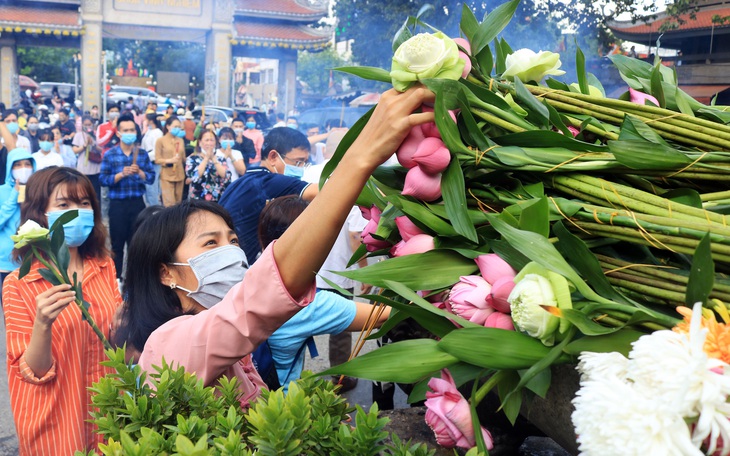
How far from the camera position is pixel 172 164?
8969mm

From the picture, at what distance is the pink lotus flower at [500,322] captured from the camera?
989 mm

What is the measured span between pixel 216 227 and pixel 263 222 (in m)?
1.45

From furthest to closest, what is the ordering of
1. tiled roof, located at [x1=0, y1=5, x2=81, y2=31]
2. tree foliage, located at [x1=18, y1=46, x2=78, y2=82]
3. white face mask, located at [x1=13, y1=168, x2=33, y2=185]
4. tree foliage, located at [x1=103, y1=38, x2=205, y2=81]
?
1. tree foliage, located at [x1=18, y1=46, x2=78, y2=82]
2. tree foliage, located at [x1=103, y1=38, x2=205, y2=81]
3. tiled roof, located at [x1=0, y1=5, x2=81, y2=31]
4. white face mask, located at [x1=13, y1=168, x2=33, y2=185]

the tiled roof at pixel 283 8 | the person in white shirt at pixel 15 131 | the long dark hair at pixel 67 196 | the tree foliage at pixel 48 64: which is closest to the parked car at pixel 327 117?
the person in white shirt at pixel 15 131

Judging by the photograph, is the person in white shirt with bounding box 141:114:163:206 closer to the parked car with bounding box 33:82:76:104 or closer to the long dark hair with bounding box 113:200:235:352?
the long dark hair with bounding box 113:200:235:352

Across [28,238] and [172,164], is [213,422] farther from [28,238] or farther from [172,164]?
[172,164]

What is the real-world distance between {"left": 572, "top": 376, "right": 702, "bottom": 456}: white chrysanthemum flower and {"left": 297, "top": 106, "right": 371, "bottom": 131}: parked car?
14.6 metres

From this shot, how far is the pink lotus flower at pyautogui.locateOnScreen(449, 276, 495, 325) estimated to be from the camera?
102 cm

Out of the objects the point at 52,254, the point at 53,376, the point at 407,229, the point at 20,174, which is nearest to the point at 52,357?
the point at 53,376

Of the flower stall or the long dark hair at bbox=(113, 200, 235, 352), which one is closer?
the flower stall

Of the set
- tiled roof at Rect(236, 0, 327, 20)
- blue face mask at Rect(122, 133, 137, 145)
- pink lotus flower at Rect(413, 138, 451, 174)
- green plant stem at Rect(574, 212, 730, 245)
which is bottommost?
blue face mask at Rect(122, 133, 137, 145)

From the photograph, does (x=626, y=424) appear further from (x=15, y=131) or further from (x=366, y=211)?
(x=15, y=131)

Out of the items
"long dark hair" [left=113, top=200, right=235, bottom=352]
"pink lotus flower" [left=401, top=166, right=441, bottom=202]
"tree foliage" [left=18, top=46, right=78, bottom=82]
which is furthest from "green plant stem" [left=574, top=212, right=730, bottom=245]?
"tree foliage" [left=18, top=46, right=78, bottom=82]

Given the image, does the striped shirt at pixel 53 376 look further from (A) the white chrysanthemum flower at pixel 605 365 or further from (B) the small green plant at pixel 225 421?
(A) the white chrysanthemum flower at pixel 605 365
